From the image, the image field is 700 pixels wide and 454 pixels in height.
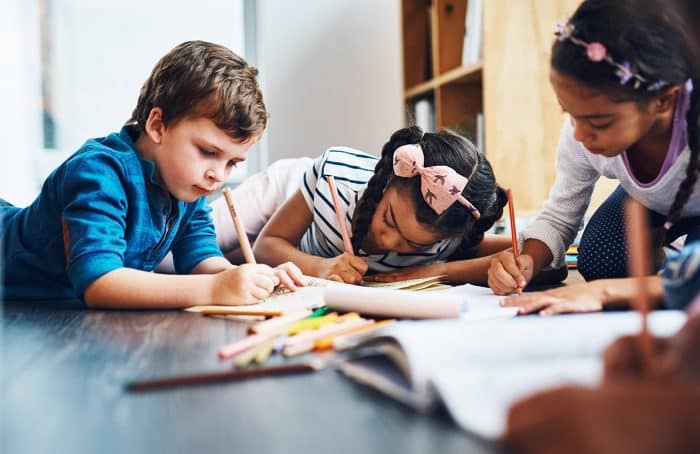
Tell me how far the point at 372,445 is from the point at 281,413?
0.09 m

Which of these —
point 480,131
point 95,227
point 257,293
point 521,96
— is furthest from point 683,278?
point 480,131

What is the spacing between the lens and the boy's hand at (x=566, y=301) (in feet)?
2.64

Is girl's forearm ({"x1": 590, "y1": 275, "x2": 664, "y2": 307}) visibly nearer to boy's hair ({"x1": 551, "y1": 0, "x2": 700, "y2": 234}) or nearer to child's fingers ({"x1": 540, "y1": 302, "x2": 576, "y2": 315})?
child's fingers ({"x1": 540, "y1": 302, "x2": 576, "y2": 315})

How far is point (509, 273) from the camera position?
1097 mm

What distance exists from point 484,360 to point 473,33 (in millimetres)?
2016

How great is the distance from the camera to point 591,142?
0.95 meters

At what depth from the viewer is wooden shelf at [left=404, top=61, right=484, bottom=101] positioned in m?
2.30

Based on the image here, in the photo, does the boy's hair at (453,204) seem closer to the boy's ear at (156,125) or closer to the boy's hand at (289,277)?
the boy's hand at (289,277)

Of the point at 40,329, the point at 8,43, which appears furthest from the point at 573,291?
the point at 8,43

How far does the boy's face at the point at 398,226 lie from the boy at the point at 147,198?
26cm

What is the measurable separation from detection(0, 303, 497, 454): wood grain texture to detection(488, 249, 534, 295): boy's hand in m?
0.51

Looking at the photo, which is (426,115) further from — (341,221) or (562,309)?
(562,309)

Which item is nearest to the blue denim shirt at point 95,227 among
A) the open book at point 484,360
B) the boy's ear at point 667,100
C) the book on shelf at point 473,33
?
the open book at point 484,360

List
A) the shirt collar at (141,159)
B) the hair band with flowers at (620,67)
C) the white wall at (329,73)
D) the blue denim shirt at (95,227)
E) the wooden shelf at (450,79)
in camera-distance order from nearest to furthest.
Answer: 1. the hair band with flowers at (620,67)
2. the blue denim shirt at (95,227)
3. the shirt collar at (141,159)
4. the wooden shelf at (450,79)
5. the white wall at (329,73)
